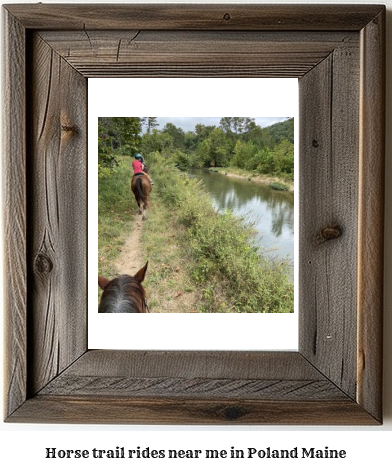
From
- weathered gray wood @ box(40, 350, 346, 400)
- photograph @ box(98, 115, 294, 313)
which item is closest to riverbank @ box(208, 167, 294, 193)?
photograph @ box(98, 115, 294, 313)

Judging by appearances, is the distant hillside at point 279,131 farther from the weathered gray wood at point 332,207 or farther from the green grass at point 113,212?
the green grass at point 113,212

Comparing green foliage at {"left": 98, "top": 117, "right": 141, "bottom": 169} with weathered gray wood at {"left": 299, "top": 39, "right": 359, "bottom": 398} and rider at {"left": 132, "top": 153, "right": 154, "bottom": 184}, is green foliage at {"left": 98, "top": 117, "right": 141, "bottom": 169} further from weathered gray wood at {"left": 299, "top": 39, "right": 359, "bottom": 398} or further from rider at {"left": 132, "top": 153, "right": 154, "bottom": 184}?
weathered gray wood at {"left": 299, "top": 39, "right": 359, "bottom": 398}

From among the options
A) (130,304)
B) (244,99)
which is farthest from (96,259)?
(244,99)

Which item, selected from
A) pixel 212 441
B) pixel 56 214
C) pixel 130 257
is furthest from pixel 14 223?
pixel 212 441

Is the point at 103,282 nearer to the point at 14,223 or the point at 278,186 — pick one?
the point at 14,223

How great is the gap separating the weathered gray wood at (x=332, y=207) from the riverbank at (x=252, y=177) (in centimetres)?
2

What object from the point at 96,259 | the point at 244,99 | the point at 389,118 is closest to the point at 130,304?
the point at 96,259

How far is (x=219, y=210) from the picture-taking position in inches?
30.1

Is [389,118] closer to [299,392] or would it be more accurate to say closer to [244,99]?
[244,99]

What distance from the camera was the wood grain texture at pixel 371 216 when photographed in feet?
2.39

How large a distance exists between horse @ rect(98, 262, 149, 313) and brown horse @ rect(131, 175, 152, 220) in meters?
0.10

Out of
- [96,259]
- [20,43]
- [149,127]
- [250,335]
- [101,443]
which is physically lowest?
[101,443]

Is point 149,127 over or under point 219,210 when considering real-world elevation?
over

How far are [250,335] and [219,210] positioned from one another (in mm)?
173
